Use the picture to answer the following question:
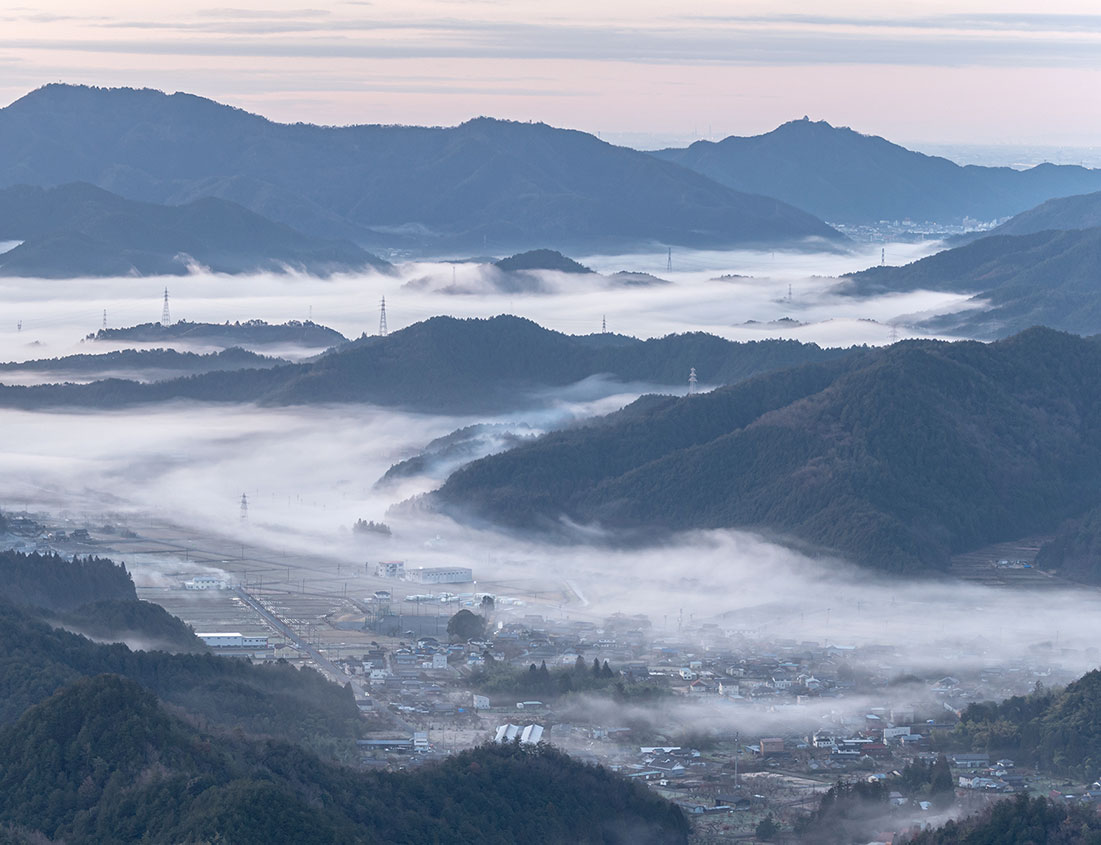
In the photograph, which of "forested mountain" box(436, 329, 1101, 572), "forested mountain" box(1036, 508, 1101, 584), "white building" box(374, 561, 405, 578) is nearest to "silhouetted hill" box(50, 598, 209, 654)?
"white building" box(374, 561, 405, 578)

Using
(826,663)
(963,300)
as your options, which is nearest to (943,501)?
(826,663)

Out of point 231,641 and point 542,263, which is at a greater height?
point 542,263

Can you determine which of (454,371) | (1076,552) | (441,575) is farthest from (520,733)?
(454,371)

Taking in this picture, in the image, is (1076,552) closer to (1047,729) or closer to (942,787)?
(1047,729)

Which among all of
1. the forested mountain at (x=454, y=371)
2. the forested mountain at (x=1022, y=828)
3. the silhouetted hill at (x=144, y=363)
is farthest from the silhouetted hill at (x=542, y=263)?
the forested mountain at (x=1022, y=828)

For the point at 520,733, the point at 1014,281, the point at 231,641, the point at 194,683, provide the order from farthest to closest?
the point at 1014,281 → the point at 231,641 → the point at 194,683 → the point at 520,733

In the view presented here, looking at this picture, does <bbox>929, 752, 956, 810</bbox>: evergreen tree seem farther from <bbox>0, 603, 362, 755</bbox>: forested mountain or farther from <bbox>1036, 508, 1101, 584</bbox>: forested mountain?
<bbox>1036, 508, 1101, 584</bbox>: forested mountain

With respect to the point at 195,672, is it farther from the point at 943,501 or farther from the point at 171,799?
the point at 943,501
